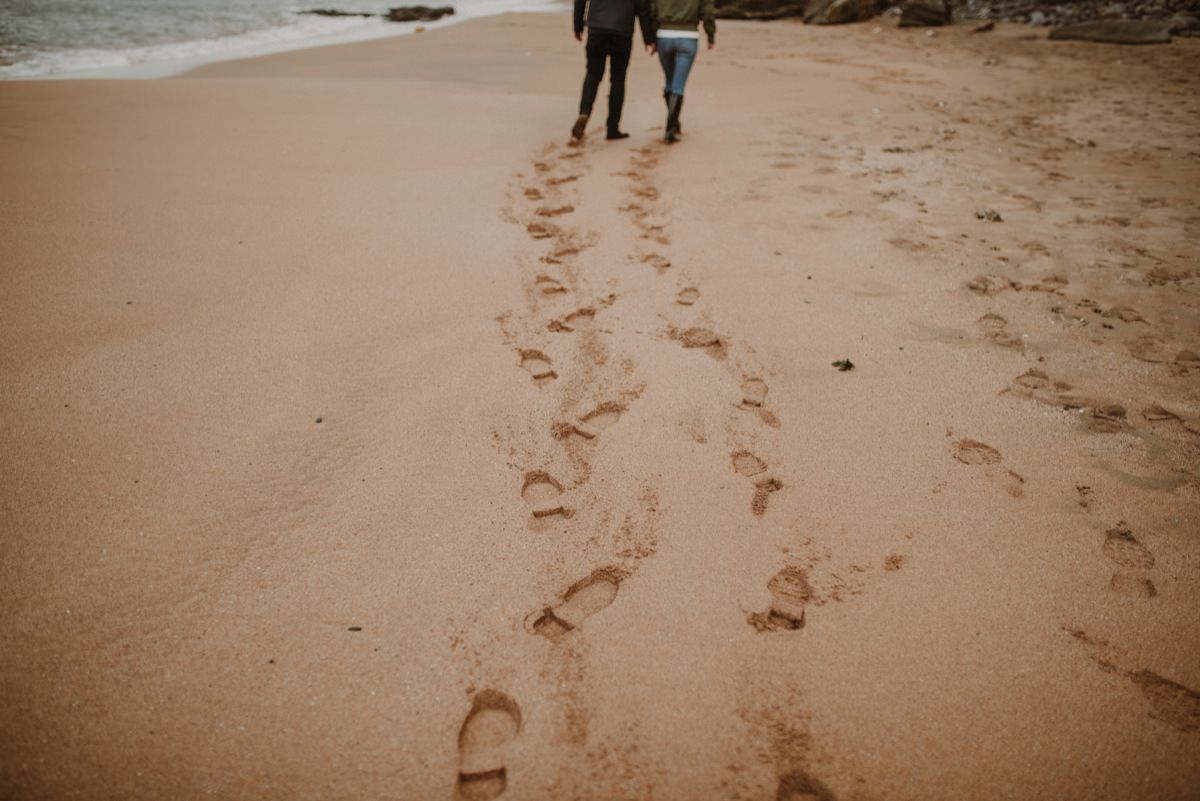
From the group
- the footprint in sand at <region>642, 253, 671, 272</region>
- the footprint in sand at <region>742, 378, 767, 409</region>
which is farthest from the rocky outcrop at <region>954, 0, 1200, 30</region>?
the footprint in sand at <region>742, 378, 767, 409</region>

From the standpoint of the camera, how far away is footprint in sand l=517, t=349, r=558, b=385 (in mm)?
2146

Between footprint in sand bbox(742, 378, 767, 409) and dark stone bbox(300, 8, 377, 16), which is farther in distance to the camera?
dark stone bbox(300, 8, 377, 16)

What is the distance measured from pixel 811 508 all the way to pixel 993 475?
2.18ft

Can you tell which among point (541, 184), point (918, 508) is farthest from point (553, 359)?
point (541, 184)

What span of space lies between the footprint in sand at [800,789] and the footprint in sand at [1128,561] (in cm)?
103

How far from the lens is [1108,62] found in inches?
295

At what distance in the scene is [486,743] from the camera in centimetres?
118

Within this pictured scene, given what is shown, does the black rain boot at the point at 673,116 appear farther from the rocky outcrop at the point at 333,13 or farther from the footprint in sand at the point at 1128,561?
the rocky outcrop at the point at 333,13

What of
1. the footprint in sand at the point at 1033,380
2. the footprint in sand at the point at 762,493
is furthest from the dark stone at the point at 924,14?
the footprint in sand at the point at 762,493

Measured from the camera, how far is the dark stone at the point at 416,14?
37.8 ft

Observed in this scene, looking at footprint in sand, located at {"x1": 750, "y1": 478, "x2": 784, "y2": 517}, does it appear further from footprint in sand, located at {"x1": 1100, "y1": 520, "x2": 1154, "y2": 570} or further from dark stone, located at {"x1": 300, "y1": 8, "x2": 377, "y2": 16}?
dark stone, located at {"x1": 300, "y1": 8, "x2": 377, "y2": 16}

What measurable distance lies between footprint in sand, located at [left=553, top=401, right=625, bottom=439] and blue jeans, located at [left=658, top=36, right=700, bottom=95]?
3485mm

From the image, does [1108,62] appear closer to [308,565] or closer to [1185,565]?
[1185,565]

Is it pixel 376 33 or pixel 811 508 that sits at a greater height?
pixel 376 33
